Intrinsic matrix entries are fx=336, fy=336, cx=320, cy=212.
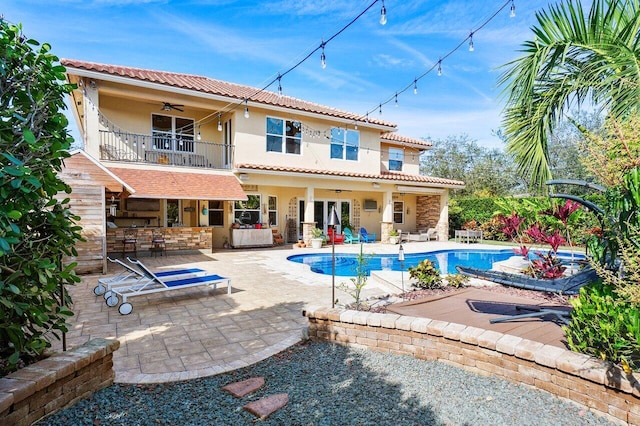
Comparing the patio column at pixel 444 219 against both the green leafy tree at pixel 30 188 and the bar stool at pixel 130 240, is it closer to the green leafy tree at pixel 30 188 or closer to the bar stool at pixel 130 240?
the bar stool at pixel 130 240

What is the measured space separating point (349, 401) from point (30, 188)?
175 inches

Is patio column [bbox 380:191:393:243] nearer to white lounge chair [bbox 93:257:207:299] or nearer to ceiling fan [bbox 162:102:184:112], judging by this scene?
ceiling fan [bbox 162:102:184:112]

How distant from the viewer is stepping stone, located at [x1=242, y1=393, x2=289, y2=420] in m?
4.02

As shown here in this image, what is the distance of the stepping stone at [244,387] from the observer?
4551 millimetres

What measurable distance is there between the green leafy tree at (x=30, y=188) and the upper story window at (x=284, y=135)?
→ 17915 millimetres

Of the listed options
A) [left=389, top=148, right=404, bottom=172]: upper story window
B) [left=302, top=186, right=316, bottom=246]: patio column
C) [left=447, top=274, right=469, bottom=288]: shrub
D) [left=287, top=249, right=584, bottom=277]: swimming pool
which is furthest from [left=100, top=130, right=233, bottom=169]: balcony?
[left=447, top=274, right=469, bottom=288]: shrub

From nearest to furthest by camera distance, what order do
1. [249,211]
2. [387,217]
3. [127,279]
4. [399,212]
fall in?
[127,279] < [249,211] < [387,217] < [399,212]

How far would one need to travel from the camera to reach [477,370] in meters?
4.81

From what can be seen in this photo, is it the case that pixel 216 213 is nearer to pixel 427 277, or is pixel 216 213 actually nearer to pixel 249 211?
pixel 249 211

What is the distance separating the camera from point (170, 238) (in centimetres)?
1856

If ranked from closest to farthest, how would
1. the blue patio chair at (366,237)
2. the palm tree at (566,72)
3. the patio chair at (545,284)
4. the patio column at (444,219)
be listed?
1. the patio chair at (545,284)
2. the palm tree at (566,72)
3. the blue patio chair at (366,237)
4. the patio column at (444,219)

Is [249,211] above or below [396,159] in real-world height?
below

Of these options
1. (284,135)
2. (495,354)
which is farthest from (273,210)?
(495,354)

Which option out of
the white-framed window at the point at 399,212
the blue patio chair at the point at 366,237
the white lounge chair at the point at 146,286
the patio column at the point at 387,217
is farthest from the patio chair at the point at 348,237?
the white lounge chair at the point at 146,286
